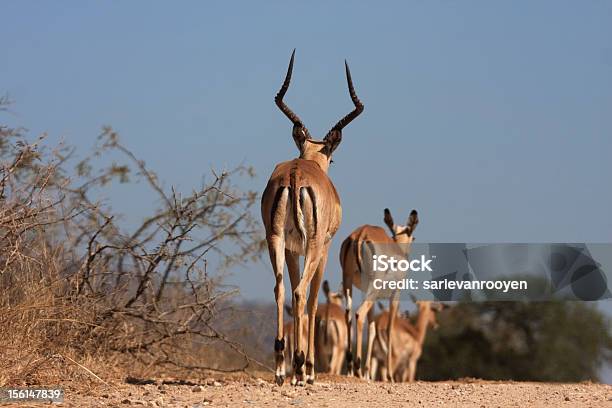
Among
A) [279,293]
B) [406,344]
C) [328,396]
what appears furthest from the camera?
[406,344]

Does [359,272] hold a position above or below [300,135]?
below

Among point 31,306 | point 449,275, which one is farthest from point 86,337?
point 449,275

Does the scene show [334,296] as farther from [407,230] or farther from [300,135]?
[300,135]

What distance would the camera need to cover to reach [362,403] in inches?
414

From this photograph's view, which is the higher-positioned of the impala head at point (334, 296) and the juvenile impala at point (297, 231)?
the impala head at point (334, 296)

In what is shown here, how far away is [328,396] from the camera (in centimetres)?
1087

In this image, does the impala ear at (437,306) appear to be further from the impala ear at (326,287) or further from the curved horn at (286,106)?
the curved horn at (286,106)

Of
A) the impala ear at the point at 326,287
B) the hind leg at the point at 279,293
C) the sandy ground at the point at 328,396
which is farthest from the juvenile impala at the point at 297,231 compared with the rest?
the impala ear at the point at 326,287

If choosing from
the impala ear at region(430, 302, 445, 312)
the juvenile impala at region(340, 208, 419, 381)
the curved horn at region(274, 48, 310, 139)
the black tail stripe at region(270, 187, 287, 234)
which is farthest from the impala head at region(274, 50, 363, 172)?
the impala ear at region(430, 302, 445, 312)

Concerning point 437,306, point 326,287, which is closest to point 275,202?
point 326,287

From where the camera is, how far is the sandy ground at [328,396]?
10.2 meters

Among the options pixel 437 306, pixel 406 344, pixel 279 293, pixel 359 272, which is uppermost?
pixel 437 306

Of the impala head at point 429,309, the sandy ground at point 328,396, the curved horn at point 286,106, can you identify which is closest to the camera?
the sandy ground at point 328,396

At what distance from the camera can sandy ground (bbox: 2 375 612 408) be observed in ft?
33.4
